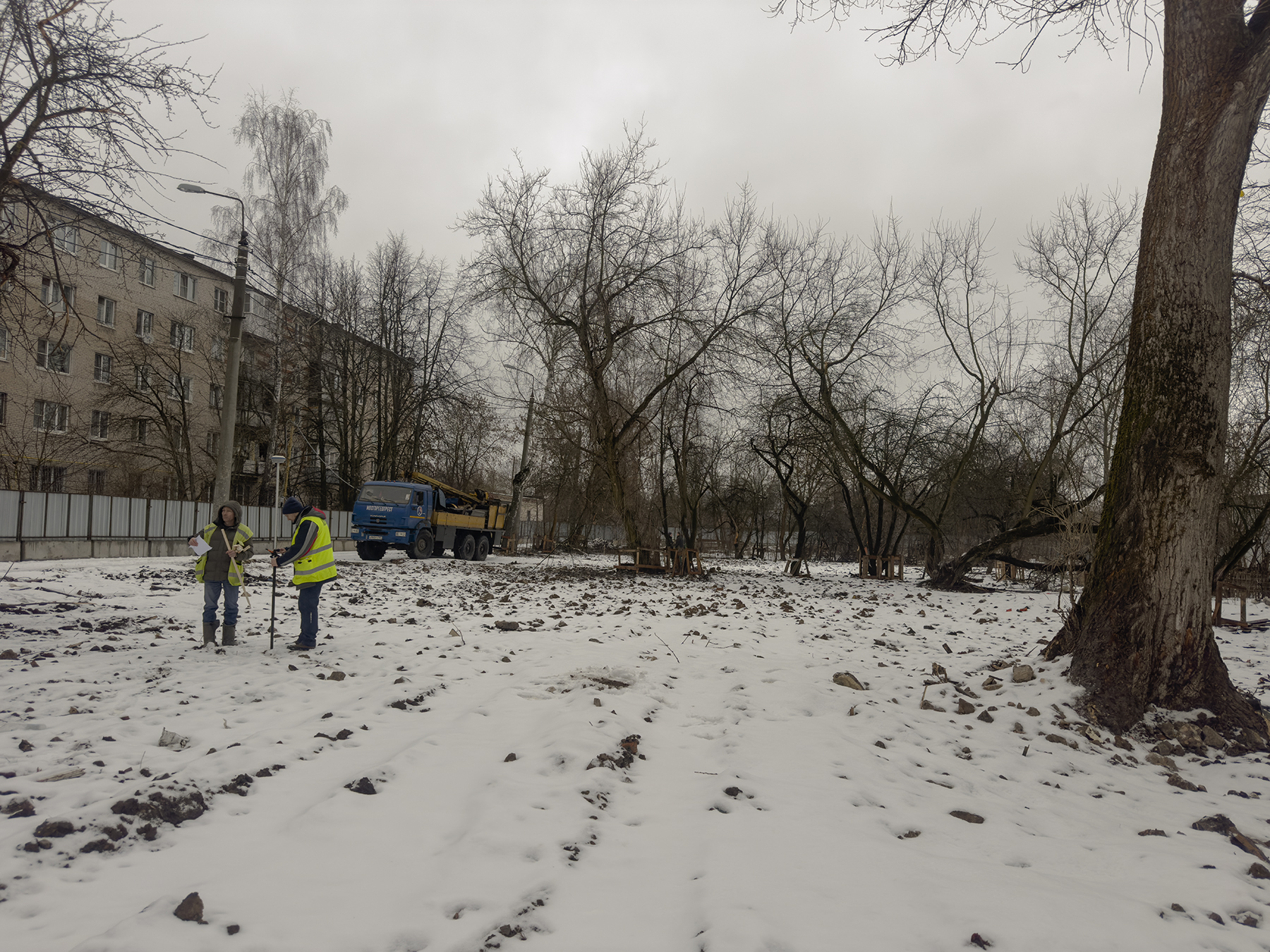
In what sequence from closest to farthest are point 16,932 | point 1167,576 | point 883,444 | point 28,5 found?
point 16,932
point 1167,576
point 28,5
point 883,444

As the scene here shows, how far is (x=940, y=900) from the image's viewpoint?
2.93 metres

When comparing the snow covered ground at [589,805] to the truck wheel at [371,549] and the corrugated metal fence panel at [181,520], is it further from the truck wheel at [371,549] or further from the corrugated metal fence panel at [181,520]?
the corrugated metal fence panel at [181,520]

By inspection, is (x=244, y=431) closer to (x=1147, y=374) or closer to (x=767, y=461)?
(x=767, y=461)

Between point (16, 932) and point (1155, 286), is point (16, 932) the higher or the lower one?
the lower one

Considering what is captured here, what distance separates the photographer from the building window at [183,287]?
36.8 m

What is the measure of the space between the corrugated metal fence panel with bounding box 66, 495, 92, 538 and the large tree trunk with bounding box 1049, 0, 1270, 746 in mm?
22069

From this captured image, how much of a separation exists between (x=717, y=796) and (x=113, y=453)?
115ft

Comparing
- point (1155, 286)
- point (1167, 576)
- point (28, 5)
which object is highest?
point (28, 5)

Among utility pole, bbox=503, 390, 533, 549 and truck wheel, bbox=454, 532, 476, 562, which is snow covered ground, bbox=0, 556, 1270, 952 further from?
utility pole, bbox=503, 390, 533, 549

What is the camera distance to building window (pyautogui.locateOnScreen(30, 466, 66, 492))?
2674cm

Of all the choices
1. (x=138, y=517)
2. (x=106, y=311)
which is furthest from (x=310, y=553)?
(x=106, y=311)

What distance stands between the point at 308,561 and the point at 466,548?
18797mm

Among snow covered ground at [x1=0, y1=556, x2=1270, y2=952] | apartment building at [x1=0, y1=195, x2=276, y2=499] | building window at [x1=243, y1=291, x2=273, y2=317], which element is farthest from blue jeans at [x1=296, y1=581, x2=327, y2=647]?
building window at [x1=243, y1=291, x2=273, y2=317]

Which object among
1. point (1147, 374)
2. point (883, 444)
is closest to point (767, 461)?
point (883, 444)
